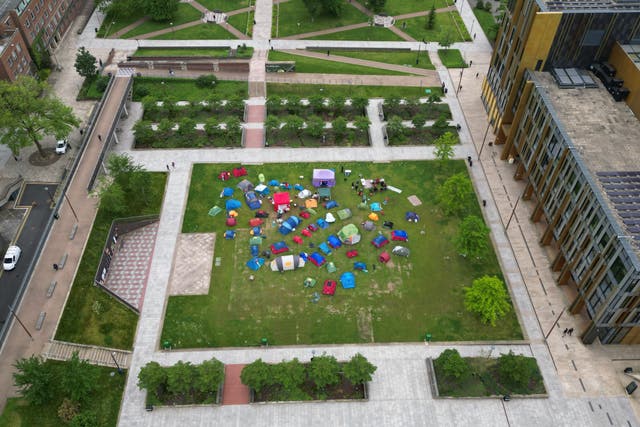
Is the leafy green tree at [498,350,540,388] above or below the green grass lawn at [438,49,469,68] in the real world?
below

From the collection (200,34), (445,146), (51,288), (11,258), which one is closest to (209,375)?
(51,288)

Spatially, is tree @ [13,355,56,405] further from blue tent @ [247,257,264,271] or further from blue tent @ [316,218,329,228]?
blue tent @ [316,218,329,228]

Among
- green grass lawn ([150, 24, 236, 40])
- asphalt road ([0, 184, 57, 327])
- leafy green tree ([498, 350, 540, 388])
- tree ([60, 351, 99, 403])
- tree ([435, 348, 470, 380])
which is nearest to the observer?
tree ([60, 351, 99, 403])

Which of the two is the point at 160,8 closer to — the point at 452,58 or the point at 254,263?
the point at 452,58

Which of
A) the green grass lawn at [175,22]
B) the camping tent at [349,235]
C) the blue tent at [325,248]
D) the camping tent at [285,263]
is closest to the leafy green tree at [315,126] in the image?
the camping tent at [349,235]

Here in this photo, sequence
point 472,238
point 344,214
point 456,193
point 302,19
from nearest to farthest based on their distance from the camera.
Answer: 1. point 472,238
2. point 456,193
3. point 344,214
4. point 302,19

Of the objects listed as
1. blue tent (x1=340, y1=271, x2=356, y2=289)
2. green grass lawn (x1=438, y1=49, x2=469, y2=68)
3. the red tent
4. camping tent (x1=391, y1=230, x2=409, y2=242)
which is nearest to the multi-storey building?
the red tent

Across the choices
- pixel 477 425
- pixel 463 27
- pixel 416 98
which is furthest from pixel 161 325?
pixel 463 27

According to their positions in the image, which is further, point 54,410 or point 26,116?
point 26,116
